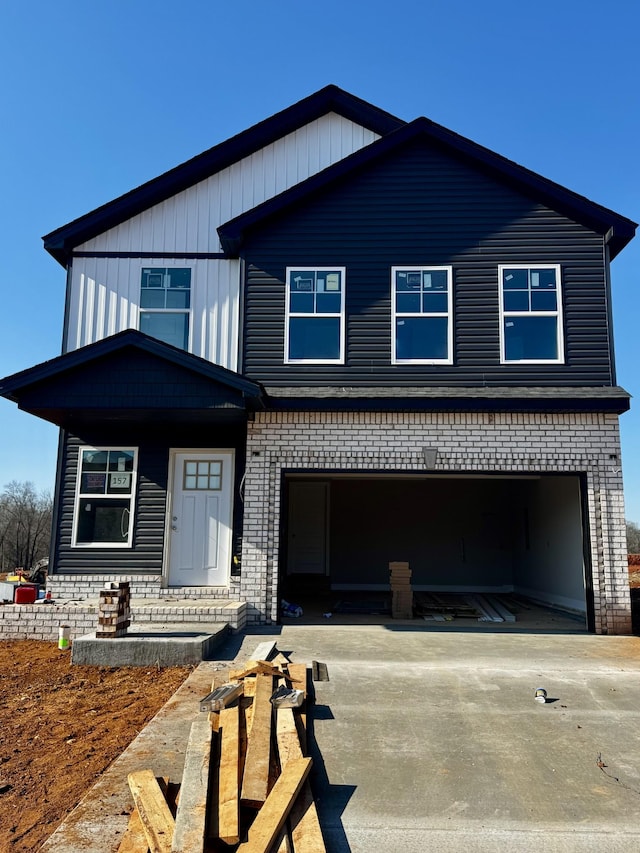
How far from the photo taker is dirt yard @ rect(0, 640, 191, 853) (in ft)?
12.6

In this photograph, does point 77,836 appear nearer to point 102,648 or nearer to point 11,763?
point 11,763

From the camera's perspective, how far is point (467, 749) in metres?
4.77

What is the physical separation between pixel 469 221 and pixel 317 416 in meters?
4.13

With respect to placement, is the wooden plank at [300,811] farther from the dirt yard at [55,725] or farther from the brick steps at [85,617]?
the brick steps at [85,617]

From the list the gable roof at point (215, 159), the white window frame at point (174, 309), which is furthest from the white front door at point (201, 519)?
the gable roof at point (215, 159)

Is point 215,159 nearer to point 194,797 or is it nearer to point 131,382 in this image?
point 131,382

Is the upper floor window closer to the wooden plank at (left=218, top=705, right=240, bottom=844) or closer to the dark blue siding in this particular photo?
the dark blue siding

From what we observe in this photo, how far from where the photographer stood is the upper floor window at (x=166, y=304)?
11016 mm

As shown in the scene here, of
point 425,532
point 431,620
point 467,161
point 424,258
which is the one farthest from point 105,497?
point 467,161

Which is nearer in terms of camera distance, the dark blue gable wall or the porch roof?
the porch roof

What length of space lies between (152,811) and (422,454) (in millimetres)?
7002

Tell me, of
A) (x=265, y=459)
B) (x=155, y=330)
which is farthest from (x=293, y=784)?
(x=155, y=330)

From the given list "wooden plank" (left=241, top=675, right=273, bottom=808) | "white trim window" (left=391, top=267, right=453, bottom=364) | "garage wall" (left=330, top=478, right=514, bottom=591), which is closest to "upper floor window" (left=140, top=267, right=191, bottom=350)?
"white trim window" (left=391, top=267, right=453, bottom=364)

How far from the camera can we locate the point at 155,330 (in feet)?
36.2
